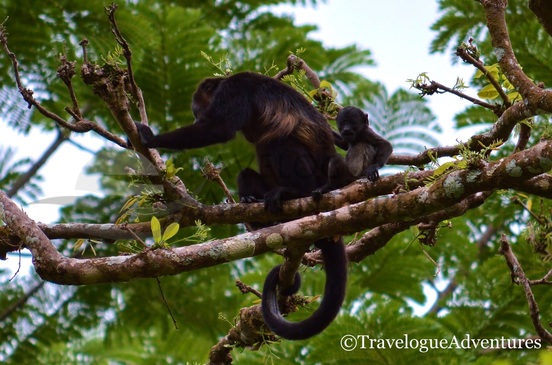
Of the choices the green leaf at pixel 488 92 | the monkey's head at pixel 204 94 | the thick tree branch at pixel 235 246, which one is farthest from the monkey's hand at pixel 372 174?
the monkey's head at pixel 204 94

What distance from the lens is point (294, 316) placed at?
7625 millimetres

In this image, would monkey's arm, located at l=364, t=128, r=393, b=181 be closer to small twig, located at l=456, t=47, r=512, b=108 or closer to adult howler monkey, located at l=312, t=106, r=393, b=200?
adult howler monkey, located at l=312, t=106, r=393, b=200

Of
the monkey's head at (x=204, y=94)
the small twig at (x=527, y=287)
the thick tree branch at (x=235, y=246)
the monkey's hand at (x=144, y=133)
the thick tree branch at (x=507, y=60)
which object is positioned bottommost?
the small twig at (x=527, y=287)

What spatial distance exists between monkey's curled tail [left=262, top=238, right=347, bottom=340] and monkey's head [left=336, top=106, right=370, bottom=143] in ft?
3.01

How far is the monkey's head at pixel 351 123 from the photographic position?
5.92 m

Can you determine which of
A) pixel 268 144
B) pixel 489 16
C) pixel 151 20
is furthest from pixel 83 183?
pixel 151 20

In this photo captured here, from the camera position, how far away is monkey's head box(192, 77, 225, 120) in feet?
22.0

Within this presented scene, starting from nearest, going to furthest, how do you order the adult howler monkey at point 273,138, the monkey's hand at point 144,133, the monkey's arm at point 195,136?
the monkey's hand at point 144,133, the adult howler monkey at point 273,138, the monkey's arm at point 195,136

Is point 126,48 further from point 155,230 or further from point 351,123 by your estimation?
point 351,123

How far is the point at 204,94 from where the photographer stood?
679cm

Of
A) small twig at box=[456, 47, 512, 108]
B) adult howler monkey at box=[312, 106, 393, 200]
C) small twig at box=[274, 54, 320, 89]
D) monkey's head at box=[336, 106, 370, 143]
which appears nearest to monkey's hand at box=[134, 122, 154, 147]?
adult howler monkey at box=[312, 106, 393, 200]

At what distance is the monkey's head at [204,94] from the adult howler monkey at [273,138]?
11 centimetres

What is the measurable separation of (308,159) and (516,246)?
10.8 feet

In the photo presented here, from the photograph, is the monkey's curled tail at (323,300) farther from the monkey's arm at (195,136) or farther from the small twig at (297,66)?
the small twig at (297,66)
